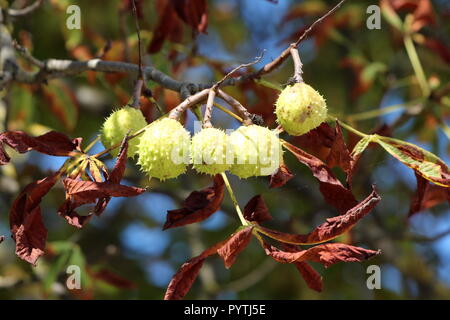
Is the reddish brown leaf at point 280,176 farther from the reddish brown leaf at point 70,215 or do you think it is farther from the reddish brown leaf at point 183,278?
the reddish brown leaf at point 70,215

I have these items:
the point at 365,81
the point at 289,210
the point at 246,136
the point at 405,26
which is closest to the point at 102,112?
the point at 289,210

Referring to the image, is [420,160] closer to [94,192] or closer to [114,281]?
[94,192]

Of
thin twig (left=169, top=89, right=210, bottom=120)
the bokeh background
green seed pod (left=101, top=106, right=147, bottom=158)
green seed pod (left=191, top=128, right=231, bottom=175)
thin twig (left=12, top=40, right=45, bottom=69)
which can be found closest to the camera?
green seed pod (left=191, top=128, right=231, bottom=175)

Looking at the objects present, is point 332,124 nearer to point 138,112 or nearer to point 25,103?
point 138,112

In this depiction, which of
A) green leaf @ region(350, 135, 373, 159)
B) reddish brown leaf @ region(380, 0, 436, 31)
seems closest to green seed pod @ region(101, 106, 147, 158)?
green leaf @ region(350, 135, 373, 159)

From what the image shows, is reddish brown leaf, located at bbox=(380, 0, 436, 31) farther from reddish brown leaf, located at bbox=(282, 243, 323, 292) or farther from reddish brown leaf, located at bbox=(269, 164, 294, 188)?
reddish brown leaf, located at bbox=(282, 243, 323, 292)
